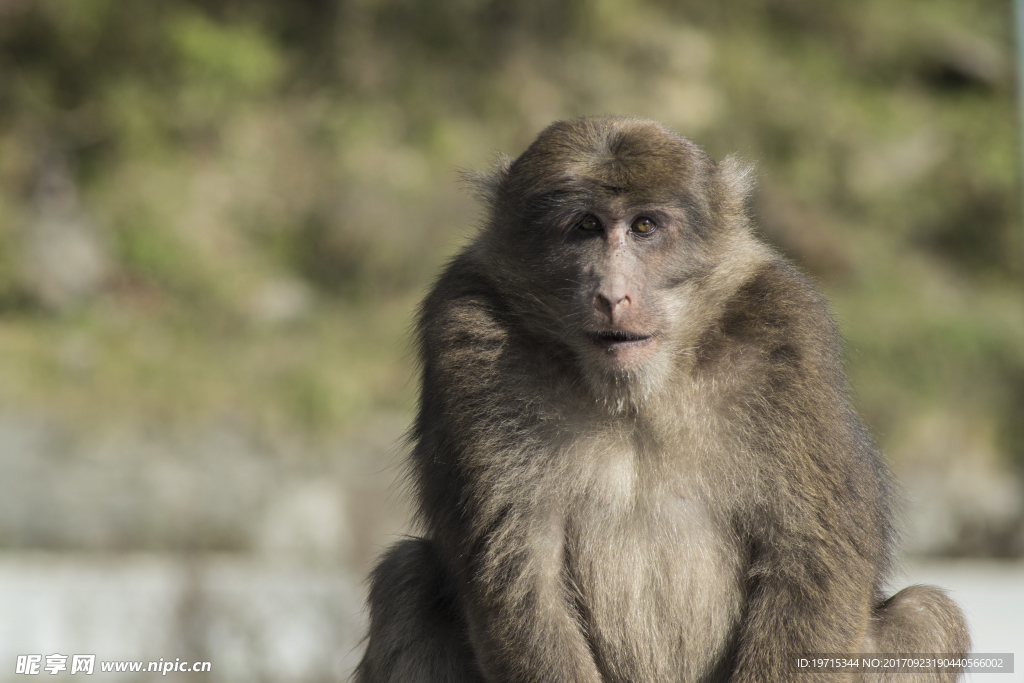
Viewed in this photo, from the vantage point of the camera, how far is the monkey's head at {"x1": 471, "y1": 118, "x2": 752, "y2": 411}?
311 centimetres

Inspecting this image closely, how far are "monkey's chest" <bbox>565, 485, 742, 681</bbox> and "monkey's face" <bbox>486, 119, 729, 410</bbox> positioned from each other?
1.17ft

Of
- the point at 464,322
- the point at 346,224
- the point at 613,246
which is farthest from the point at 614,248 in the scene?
the point at 346,224

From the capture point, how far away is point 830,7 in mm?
14656

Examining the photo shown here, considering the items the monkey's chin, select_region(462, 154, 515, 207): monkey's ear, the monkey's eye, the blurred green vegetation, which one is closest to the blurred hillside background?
the blurred green vegetation

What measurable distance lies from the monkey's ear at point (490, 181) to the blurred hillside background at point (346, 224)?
393 centimetres

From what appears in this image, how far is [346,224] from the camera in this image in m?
12.1

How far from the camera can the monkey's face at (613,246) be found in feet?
10.2

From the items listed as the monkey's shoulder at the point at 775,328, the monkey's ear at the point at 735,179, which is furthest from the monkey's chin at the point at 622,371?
the monkey's ear at the point at 735,179

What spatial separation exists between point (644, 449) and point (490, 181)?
1.12 metres

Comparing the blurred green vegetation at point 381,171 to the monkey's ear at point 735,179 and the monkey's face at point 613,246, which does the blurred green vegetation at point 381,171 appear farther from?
the monkey's face at point 613,246

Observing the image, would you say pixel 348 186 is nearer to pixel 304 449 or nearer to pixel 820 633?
pixel 304 449

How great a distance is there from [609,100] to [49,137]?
6.69 metres

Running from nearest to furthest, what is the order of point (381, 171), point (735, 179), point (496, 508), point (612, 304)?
point (612, 304) < point (496, 508) < point (735, 179) < point (381, 171)

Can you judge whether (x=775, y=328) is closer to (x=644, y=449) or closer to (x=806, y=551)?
(x=644, y=449)
